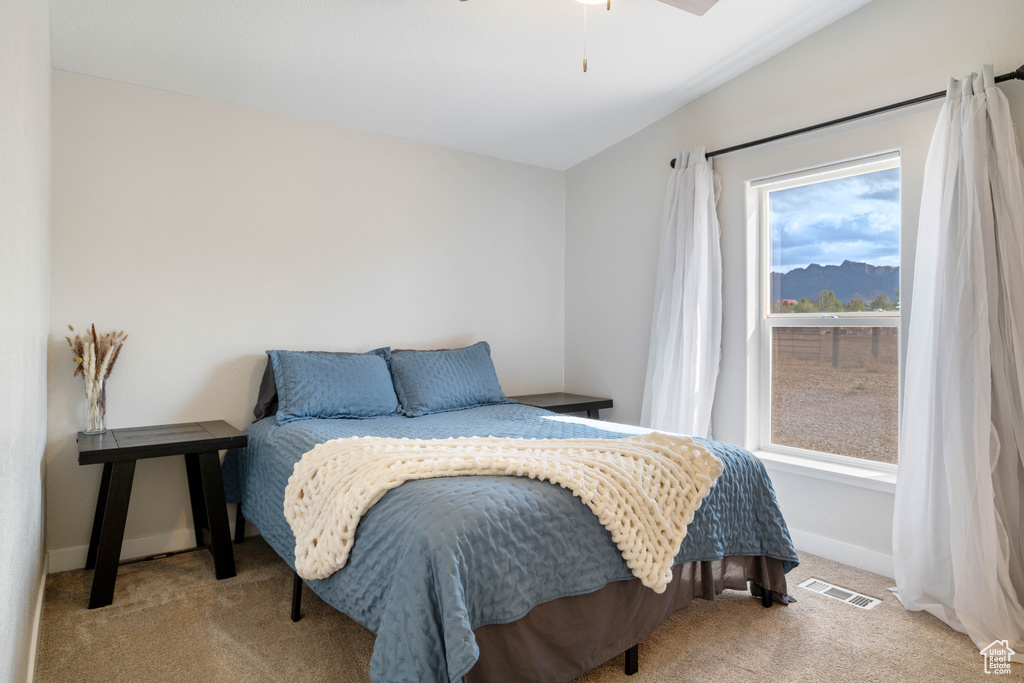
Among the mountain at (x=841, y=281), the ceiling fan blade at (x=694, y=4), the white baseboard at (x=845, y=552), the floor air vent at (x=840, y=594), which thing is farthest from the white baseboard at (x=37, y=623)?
the mountain at (x=841, y=281)

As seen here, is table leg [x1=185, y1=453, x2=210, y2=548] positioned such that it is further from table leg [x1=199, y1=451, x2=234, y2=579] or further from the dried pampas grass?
the dried pampas grass

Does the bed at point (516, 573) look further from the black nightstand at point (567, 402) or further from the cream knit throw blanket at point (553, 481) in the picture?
the black nightstand at point (567, 402)

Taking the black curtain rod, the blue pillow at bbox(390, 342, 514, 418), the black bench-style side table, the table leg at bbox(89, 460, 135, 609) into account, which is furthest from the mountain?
the table leg at bbox(89, 460, 135, 609)

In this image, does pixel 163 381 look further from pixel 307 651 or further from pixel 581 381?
pixel 581 381

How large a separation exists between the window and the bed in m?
0.93

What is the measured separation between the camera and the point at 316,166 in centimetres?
329

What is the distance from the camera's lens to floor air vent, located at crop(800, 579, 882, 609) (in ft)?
7.63

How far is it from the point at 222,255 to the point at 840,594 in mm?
3210

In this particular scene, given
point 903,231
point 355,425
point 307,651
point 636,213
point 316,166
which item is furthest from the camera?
point 636,213

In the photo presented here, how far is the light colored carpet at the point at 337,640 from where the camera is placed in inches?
72.4

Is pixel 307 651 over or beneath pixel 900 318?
beneath

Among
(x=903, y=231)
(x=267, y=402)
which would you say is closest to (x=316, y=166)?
(x=267, y=402)

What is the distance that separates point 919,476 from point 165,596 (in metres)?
3.02

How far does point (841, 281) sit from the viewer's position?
288cm
